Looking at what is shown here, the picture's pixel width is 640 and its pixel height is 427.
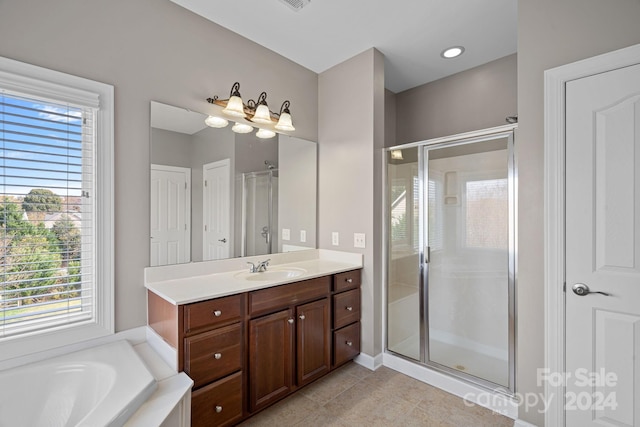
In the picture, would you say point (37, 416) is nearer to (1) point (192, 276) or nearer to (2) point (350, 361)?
(1) point (192, 276)

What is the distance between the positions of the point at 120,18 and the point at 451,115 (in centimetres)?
287

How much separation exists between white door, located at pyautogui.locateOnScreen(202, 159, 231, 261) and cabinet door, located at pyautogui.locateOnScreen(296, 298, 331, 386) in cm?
75

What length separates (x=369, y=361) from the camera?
249 cm

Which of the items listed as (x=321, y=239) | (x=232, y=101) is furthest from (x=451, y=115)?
(x=232, y=101)

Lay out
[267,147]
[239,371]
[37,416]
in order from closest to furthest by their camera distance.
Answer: [37,416] < [239,371] < [267,147]

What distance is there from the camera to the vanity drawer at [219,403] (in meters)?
1.51

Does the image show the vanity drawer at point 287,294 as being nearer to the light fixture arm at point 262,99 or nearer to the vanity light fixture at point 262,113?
the vanity light fixture at point 262,113

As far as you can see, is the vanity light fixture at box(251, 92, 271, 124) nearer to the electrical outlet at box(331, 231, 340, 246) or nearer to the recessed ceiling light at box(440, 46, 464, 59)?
the electrical outlet at box(331, 231, 340, 246)

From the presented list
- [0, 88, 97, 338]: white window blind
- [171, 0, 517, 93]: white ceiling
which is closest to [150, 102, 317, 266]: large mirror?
[0, 88, 97, 338]: white window blind

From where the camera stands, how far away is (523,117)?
5.70ft

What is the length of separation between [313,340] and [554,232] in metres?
1.69

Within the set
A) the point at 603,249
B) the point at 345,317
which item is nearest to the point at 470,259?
the point at 603,249

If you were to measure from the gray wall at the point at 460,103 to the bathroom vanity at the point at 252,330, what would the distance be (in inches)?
71.5

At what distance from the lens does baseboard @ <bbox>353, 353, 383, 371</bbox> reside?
247 cm
